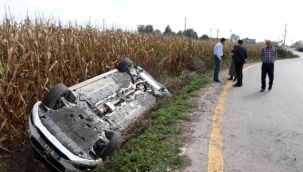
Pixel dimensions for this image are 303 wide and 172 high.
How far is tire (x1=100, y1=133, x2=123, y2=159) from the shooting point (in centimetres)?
646

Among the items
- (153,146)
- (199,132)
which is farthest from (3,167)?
(199,132)

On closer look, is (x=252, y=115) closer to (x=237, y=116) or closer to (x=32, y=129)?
(x=237, y=116)

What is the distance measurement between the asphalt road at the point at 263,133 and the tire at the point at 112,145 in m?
1.54

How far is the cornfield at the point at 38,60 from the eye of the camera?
725 centimetres

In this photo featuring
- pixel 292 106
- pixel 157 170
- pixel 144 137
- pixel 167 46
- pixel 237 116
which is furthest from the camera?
pixel 167 46

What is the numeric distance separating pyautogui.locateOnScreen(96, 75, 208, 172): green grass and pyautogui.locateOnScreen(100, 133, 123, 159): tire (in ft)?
0.29

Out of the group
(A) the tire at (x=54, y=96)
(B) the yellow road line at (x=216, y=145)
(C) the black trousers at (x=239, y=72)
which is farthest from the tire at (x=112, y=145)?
(C) the black trousers at (x=239, y=72)

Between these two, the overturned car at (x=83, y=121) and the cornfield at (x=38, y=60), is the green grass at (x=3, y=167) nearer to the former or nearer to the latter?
the cornfield at (x=38, y=60)

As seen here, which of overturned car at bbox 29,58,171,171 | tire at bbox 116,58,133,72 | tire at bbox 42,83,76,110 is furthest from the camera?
tire at bbox 116,58,133,72

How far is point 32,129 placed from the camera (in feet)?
20.7

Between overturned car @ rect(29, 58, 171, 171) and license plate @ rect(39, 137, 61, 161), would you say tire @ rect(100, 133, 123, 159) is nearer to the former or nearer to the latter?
overturned car @ rect(29, 58, 171, 171)

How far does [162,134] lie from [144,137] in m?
0.35

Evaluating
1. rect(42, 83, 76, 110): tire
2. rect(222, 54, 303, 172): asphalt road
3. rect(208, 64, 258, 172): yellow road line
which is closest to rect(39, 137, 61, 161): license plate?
rect(42, 83, 76, 110): tire

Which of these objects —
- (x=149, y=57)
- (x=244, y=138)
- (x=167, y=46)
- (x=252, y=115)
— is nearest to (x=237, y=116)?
(x=252, y=115)
